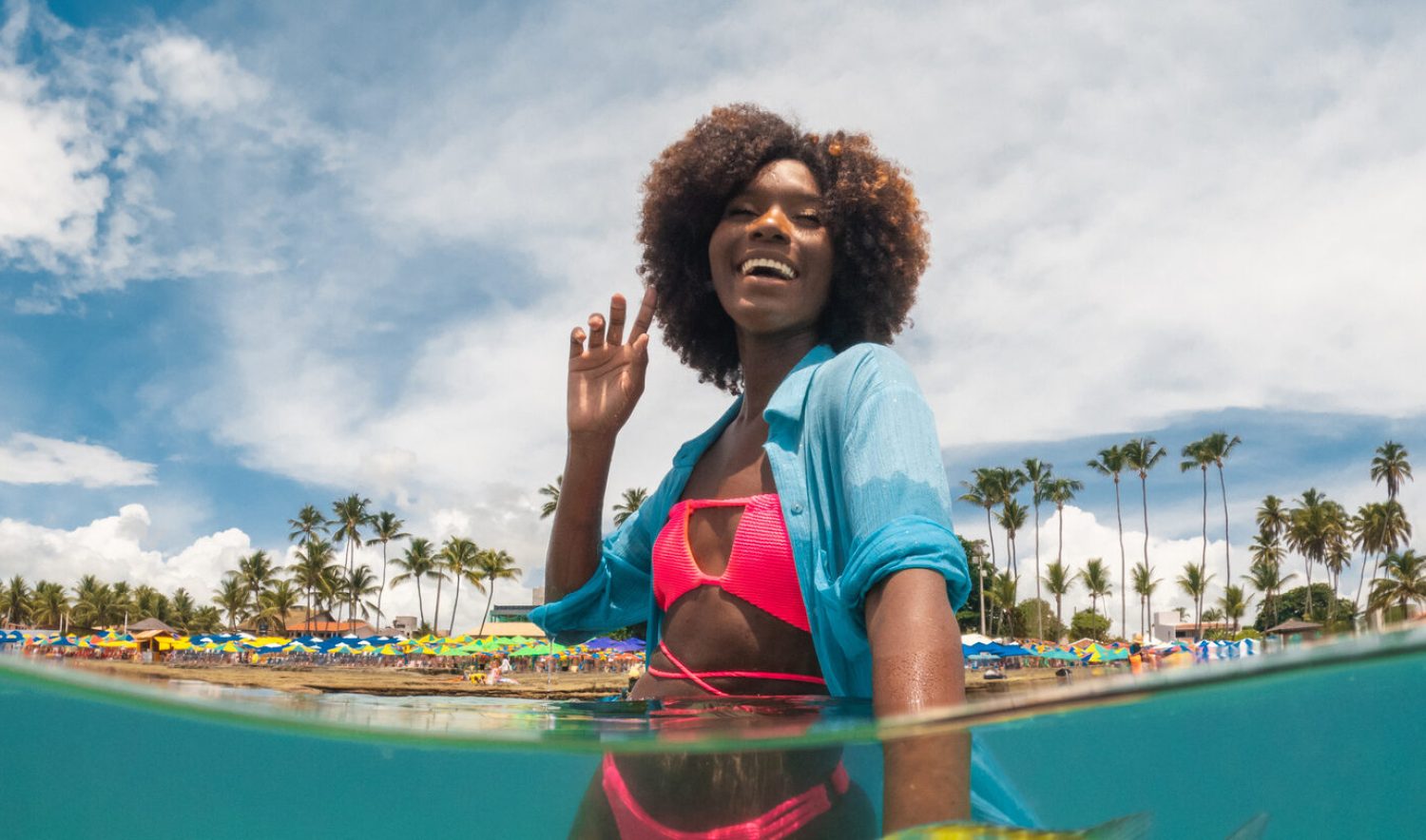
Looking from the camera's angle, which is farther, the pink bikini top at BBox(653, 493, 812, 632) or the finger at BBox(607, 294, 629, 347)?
the finger at BBox(607, 294, 629, 347)

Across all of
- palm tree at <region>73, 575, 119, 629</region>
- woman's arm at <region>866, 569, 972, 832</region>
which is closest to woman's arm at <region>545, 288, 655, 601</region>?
woman's arm at <region>866, 569, 972, 832</region>

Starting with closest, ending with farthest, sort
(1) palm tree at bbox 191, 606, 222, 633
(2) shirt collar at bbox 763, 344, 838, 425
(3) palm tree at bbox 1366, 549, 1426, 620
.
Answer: (3) palm tree at bbox 1366, 549, 1426, 620 < (2) shirt collar at bbox 763, 344, 838, 425 < (1) palm tree at bbox 191, 606, 222, 633

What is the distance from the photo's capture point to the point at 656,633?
2.02 metres

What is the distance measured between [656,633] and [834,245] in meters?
1.01

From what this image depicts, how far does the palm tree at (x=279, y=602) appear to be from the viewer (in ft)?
243

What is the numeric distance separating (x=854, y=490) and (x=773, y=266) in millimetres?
854

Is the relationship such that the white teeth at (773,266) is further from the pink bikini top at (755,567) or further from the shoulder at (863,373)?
the pink bikini top at (755,567)

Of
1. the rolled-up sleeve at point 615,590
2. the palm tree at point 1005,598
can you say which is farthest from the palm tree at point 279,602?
the rolled-up sleeve at point 615,590

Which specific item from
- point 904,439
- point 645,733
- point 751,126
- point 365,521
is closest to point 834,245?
point 751,126

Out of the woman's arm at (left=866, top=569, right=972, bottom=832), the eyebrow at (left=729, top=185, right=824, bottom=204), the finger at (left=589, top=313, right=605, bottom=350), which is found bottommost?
the woman's arm at (left=866, top=569, right=972, bottom=832)

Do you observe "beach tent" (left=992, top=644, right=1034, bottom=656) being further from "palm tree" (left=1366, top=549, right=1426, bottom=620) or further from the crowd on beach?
"palm tree" (left=1366, top=549, right=1426, bottom=620)

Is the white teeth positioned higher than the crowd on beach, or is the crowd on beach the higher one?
the white teeth

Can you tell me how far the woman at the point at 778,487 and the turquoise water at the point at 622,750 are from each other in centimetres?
8

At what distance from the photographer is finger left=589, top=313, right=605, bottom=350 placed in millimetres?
2258
